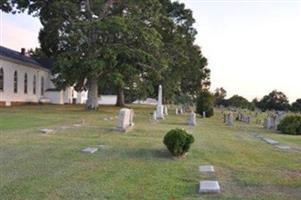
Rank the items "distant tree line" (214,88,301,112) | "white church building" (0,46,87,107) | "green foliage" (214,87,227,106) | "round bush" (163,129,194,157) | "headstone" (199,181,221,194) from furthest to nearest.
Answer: "green foliage" (214,87,227,106) < "distant tree line" (214,88,301,112) < "white church building" (0,46,87,107) < "round bush" (163,129,194,157) < "headstone" (199,181,221,194)

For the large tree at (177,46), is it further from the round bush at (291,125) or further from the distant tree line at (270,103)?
the distant tree line at (270,103)

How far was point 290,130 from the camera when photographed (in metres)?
25.8

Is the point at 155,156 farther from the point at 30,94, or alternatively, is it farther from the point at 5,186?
the point at 30,94

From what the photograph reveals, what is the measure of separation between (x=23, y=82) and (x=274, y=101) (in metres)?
54.0

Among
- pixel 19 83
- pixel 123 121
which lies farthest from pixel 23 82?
Answer: pixel 123 121

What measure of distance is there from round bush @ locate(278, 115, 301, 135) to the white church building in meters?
27.2

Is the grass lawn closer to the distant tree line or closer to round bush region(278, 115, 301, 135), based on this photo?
round bush region(278, 115, 301, 135)

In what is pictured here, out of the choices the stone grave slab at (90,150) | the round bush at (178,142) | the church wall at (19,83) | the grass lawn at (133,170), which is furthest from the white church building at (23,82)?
the round bush at (178,142)

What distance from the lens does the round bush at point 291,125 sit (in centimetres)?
2578

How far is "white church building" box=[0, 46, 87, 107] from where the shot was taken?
152 feet

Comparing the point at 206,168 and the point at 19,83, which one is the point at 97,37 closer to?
the point at 19,83

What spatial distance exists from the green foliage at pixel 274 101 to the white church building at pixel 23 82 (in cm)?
3902

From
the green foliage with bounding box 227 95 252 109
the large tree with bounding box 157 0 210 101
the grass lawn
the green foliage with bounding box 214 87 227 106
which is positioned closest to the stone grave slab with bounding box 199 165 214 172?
the grass lawn

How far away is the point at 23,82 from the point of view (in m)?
51.5
